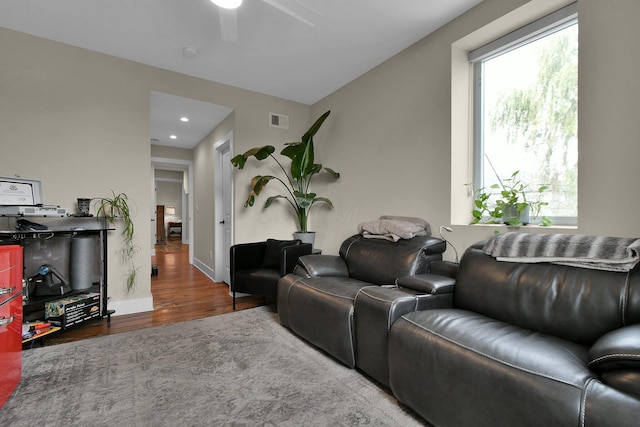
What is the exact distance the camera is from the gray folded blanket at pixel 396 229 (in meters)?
2.51

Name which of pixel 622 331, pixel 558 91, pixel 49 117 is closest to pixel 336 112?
pixel 558 91

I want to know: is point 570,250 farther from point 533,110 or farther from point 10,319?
point 10,319

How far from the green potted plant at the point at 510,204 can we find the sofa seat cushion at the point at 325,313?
1197 millimetres

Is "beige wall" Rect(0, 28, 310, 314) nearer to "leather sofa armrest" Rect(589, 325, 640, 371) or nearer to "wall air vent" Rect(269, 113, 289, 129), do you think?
"wall air vent" Rect(269, 113, 289, 129)

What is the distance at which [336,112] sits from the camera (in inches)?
153

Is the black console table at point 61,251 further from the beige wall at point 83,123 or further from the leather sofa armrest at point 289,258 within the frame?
the leather sofa armrest at point 289,258

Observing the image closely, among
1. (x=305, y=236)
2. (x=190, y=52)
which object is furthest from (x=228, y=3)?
(x=305, y=236)

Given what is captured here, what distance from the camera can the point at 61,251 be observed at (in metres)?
2.79

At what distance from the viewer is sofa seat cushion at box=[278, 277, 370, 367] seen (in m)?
1.92

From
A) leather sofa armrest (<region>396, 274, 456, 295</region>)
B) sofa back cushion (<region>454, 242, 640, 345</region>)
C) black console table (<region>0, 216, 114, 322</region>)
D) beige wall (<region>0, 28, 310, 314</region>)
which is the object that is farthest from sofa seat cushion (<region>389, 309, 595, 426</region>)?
beige wall (<region>0, 28, 310, 314</region>)

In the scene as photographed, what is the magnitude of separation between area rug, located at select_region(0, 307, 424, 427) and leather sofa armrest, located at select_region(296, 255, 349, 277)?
2.00 ft

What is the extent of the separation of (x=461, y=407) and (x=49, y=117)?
12.9 feet

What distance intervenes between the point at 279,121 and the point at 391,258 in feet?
8.81

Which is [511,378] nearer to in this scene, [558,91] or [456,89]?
[558,91]
